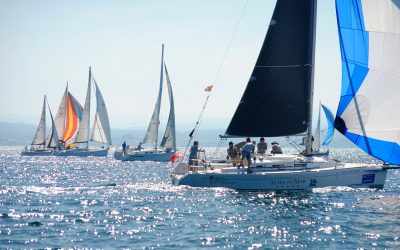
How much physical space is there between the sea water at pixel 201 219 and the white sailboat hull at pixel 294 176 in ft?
1.40

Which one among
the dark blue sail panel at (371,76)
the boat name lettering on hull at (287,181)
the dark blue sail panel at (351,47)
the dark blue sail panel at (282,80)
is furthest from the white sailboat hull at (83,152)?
the dark blue sail panel at (351,47)

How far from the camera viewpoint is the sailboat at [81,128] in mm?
94125

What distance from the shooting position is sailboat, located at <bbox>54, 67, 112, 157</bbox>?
94125 millimetres

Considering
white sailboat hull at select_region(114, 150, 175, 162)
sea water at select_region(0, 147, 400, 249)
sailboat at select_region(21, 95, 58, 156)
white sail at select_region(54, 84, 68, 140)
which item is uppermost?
white sail at select_region(54, 84, 68, 140)

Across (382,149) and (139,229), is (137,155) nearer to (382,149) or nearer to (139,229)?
(382,149)

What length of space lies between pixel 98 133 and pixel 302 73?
69.1 meters

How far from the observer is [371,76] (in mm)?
27875

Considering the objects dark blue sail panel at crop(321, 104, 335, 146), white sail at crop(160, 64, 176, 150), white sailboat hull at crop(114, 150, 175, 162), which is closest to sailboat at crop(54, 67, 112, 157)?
white sailboat hull at crop(114, 150, 175, 162)

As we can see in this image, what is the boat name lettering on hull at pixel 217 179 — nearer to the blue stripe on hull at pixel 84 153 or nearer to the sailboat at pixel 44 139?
the blue stripe on hull at pixel 84 153

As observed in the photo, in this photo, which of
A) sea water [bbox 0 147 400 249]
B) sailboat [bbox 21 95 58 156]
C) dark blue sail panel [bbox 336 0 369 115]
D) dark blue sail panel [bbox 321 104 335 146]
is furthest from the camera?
sailboat [bbox 21 95 58 156]

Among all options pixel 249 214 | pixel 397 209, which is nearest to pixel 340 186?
pixel 397 209

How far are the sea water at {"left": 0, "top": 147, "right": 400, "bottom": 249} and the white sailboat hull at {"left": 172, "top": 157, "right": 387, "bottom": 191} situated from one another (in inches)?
16.8

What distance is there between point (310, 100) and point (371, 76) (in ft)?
12.4

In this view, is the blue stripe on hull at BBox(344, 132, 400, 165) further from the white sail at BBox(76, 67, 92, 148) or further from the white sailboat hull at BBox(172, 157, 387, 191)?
the white sail at BBox(76, 67, 92, 148)
